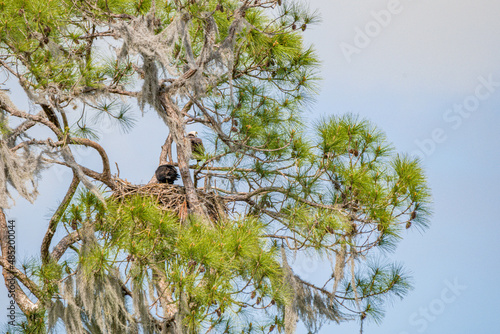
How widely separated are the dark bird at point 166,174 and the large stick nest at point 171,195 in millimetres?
222

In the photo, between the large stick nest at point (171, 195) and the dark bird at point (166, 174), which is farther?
the dark bird at point (166, 174)

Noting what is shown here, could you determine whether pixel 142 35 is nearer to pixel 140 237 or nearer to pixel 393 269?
pixel 140 237

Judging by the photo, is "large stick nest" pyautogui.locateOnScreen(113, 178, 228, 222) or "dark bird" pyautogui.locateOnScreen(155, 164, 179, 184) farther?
"dark bird" pyautogui.locateOnScreen(155, 164, 179, 184)

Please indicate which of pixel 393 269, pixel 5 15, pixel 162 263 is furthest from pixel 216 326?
pixel 5 15

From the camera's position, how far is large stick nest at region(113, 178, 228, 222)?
15.1 feet

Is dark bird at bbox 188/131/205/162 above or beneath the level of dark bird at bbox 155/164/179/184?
above

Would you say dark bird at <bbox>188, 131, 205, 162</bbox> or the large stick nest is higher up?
dark bird at <bbox>188, 131, 205, 162</bbox>

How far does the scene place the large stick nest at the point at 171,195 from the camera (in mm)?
4590

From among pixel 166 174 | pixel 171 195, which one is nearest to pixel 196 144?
pixel 166 174

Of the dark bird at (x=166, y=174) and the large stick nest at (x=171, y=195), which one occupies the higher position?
the dark bird at (x=166, y=174)

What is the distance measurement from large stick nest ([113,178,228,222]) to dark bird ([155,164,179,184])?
0.22 meters

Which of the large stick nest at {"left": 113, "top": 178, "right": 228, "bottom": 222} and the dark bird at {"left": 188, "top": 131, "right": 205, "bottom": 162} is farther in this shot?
the dark bird at {"left": 188, "top": 131, "right": 205, "bottom": 162}

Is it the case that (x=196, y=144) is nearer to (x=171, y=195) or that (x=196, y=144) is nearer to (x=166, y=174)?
(x=166, y=174)

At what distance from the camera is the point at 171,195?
4633 millimetres
